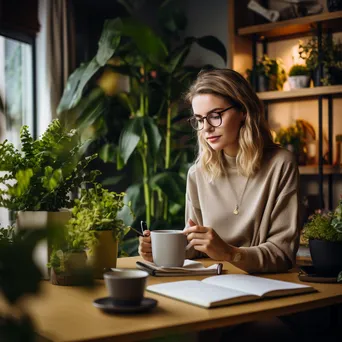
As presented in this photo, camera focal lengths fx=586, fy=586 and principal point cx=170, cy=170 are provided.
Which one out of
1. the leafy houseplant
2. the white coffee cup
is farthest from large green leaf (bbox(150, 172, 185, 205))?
the white coffee cup

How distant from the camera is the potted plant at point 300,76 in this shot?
12.2 ft

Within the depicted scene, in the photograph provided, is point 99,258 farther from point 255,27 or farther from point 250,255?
point 255,27

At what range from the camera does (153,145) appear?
378 cm

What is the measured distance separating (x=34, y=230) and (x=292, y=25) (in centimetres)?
369

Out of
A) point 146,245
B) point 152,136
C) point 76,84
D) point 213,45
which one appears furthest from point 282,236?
point 213,45

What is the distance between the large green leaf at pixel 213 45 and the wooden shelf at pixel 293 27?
0.51ft

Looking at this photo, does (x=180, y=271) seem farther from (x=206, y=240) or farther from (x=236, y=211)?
(x=236, y=211)

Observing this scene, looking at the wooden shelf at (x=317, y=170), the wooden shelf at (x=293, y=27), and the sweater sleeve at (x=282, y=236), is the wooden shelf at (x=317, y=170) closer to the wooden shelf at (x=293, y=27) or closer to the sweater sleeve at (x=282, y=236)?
the wooden shelf at (x=293, y=27)

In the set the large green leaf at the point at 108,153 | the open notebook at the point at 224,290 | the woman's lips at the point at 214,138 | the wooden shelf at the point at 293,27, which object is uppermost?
the wooden shelf at the point at 293,27

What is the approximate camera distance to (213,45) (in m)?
4.00

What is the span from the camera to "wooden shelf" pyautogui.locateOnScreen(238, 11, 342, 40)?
3.57 m

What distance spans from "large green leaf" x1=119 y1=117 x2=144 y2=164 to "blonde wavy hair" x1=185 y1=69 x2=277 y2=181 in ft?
5.08

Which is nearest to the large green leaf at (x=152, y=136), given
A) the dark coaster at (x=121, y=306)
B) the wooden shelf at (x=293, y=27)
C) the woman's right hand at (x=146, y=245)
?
the wooden shelf at (x=293, y=27)

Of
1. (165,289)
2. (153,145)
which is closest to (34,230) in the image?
(165,289)
